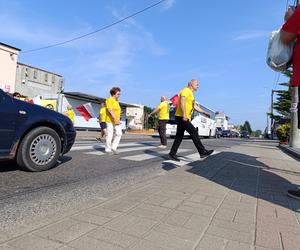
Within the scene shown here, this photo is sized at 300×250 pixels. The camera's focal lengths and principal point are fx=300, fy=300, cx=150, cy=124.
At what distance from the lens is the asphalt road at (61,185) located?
9.58 ft

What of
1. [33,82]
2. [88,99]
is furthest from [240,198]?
[33,82]

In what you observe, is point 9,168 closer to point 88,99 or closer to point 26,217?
point 26,217

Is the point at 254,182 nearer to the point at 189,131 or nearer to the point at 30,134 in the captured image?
the point at 189,131

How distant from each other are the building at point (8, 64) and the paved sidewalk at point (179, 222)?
88.4ft

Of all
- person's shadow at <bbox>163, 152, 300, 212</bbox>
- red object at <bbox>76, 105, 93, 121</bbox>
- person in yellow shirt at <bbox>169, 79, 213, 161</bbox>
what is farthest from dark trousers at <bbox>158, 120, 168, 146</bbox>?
red object at <bbox>76, 105, 93, 121</bbox>

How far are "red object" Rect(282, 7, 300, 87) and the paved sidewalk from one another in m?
1.51

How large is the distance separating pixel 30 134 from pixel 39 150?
32 cm

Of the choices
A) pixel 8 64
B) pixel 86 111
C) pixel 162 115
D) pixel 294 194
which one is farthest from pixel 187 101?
pixel 8 64

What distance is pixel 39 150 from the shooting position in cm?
486

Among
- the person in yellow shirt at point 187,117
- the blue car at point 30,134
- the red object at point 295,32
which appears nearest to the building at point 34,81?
the person in yellow shirt at point 187,117

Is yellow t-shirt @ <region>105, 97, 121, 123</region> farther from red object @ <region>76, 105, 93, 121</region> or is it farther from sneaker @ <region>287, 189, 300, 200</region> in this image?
red object @ <region>76, 105, 93, 121</region>

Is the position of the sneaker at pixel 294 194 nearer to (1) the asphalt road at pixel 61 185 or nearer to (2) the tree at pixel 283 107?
(1) the asphalt road at pixel 61 185

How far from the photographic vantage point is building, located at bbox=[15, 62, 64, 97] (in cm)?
4122

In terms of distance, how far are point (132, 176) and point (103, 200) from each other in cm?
162
